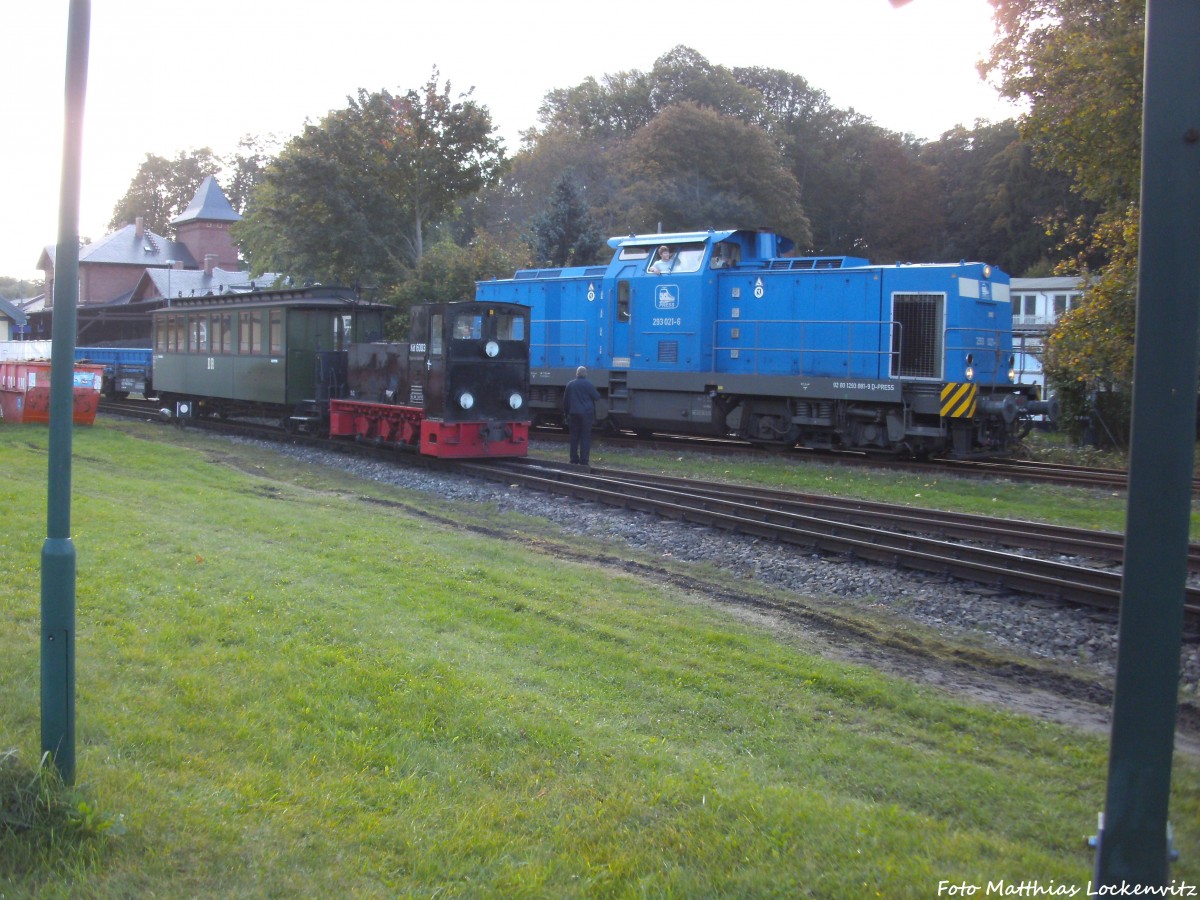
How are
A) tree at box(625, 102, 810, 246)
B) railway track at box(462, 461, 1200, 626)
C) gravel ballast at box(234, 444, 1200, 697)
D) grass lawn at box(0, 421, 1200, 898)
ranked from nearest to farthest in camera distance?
grass lawn at box(0, 421, 1200, 898), gravel ballast at box(234, 444, 1200, 697), railway track at box(462, 461, 1200, 626), tree at box(625, 102, 810, 246)

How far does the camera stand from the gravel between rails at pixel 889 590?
8008 mm

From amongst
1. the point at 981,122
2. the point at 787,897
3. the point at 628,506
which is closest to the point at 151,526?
the point at 628,506

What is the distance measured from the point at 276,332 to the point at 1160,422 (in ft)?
70.2

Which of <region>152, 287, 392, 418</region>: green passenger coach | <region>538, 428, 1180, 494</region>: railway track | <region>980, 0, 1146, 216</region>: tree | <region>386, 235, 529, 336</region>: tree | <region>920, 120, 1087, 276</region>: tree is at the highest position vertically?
<region>920, 120, 1087, 276</region>: tree

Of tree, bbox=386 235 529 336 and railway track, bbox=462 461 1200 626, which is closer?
railway track, bbox=462 461 1200 626

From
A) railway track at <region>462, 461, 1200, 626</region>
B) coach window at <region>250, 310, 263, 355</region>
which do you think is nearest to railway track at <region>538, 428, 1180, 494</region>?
railway track at <region>462, 461, 1200, 626</region>

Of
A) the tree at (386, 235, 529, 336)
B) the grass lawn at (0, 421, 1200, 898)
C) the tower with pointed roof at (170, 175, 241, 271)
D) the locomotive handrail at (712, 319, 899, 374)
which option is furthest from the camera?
the tower with pointed roof at (170, 175, 241, 271)

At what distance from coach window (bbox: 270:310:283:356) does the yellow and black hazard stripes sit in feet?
45.1

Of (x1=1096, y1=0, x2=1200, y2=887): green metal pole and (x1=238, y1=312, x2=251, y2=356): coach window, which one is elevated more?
(x1=238, y1=312, x2=251, y2=356): coach window

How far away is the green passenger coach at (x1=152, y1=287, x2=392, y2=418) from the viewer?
2203 cm

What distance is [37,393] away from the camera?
23.2 m

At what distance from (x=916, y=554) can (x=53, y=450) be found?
327 inches

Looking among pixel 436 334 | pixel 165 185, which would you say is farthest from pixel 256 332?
pixel 165 185

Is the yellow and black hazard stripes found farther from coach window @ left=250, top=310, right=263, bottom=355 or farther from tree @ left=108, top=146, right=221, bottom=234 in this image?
tree @ left=108, top=146, right=221, bottom=234
